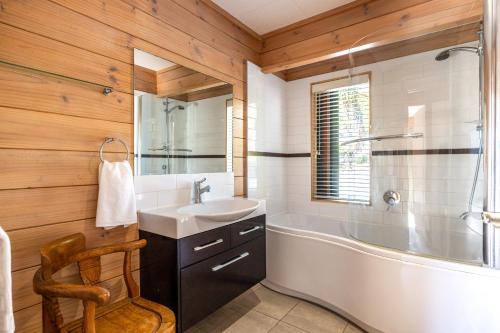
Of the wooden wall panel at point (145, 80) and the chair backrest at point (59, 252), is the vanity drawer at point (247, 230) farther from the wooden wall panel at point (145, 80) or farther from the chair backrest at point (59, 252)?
the wooden wall panel at point (145, 80)

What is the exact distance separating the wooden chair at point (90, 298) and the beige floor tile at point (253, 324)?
746 mm

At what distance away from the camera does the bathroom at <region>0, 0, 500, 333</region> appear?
123cm

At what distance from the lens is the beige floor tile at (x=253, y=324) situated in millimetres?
1797

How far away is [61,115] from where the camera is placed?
1.31 m

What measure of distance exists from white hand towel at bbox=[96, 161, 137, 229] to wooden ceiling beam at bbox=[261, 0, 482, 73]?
1.89 metres

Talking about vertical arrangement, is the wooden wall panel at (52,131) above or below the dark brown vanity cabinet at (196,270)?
above

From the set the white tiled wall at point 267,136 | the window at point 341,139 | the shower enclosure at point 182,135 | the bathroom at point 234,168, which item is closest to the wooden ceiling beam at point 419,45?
the bathroom at point 234,168

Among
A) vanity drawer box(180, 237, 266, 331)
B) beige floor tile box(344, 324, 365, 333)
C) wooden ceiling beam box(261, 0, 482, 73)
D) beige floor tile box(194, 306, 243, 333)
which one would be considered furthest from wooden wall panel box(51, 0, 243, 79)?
beige floor tile box(344, 324, 365, 333)

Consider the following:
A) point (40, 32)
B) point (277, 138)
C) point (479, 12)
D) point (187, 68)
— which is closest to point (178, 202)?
point (187, 68)

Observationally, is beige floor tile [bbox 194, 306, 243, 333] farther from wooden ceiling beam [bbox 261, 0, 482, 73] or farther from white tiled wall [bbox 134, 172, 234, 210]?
wooden ceiling beam [bbox 261, 0, 482, 73]

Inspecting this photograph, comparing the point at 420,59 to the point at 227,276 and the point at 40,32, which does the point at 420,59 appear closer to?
the point at 227,276

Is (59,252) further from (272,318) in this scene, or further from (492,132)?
(492,132)

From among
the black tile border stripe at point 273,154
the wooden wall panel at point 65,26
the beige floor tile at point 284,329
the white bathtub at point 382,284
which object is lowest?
the beige floor tile at point 284,329

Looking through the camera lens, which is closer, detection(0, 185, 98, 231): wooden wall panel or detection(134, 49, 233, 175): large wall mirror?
detection(0, 185, 98, 231): wooden wall panel
